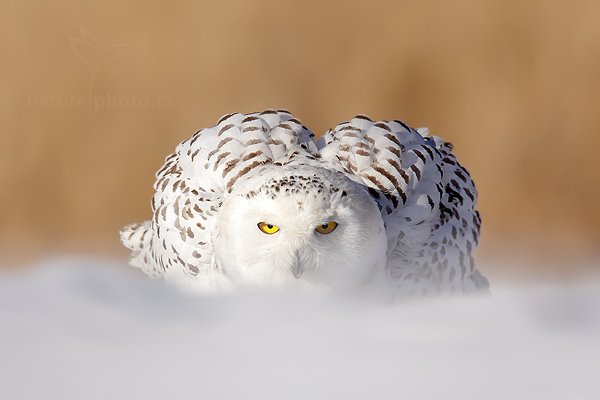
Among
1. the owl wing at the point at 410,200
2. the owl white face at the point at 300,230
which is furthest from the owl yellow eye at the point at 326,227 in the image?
the owl wing at the point at 410,200

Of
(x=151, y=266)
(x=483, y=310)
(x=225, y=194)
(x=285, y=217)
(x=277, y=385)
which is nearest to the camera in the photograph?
(x=277, y=385)

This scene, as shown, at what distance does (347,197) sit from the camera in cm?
164

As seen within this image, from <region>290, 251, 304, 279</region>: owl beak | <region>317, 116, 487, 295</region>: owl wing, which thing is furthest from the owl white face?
<region>317, 116, 487, 295</region>: owl wing

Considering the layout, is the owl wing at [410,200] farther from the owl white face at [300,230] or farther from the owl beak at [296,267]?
the owl beak at [296,267]

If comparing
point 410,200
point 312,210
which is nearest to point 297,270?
point 312,210

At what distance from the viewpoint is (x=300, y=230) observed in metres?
1.60

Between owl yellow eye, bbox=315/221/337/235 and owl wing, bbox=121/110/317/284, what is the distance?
0.28 meters

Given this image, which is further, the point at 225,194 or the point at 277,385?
the point at 225,194

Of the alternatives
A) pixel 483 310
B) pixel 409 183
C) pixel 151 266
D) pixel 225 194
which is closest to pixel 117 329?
pixel 483 310

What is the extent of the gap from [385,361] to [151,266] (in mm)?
1288

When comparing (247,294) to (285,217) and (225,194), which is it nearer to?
(285,217)

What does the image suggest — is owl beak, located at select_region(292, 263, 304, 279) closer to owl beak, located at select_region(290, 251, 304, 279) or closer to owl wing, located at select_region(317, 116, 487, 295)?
owl beak, located at select_region(290, 251, 304, 279)

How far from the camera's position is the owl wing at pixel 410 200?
6.19ft

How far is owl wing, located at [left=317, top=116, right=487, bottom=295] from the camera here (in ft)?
6.19
